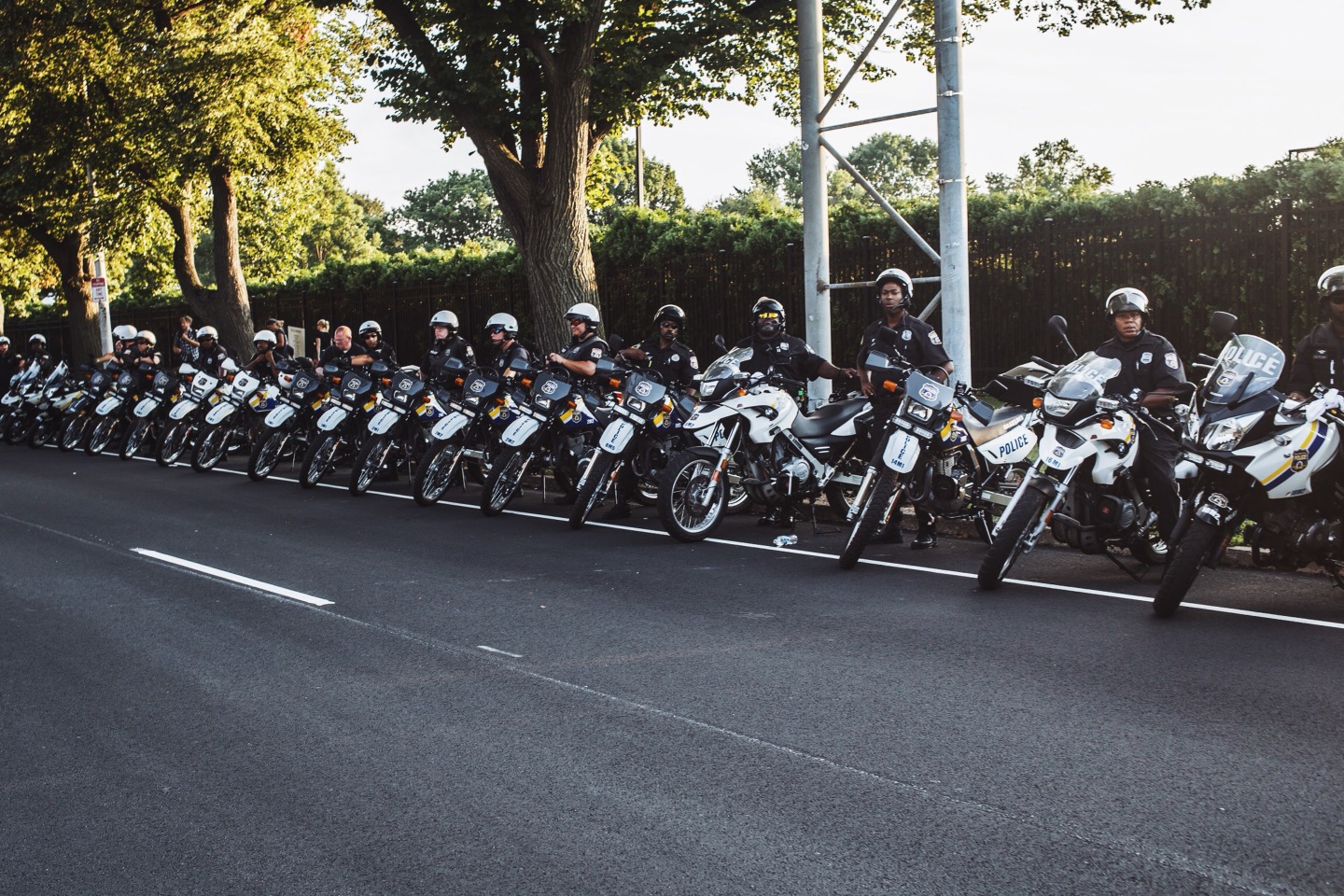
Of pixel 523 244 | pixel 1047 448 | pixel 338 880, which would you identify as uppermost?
pixel 523 244

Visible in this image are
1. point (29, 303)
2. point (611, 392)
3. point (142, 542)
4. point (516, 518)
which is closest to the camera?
point (142, 542)

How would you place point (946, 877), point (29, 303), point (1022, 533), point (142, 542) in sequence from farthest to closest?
point (29, 303) → point (142, 542) → point (1022, 533) → point (946, 877)

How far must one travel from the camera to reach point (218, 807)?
4.65 m

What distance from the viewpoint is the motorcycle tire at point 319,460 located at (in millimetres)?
15578

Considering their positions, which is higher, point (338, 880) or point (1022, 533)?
point (1022, 533)

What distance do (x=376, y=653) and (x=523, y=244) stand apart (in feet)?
37.1

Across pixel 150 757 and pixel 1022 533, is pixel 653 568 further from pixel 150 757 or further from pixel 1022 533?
pixel 150 757

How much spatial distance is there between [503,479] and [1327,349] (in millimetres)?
7188

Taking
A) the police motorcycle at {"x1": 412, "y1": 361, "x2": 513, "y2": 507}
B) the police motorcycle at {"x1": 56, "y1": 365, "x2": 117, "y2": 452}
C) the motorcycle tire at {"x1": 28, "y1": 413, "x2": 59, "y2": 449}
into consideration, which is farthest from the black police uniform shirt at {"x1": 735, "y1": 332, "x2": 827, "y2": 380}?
the motorcycle tire at {"x1": 28, "y1": 413, "x2": 59, "y2": 449}

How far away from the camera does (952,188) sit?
39.3 feet

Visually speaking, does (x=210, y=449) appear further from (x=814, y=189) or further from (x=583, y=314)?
(x=814, y=189)

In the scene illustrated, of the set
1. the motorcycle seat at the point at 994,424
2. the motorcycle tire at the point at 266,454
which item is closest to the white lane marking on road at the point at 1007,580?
the motorcycle seat at the point at 994,424

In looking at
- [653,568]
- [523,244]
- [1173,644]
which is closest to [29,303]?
[523,244]

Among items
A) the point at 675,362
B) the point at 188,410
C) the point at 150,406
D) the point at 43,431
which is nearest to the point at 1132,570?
the point at 675,362
